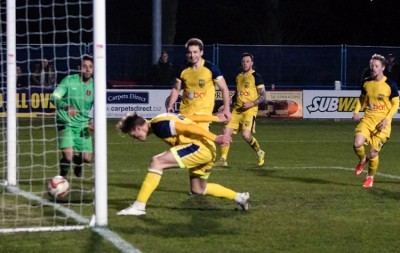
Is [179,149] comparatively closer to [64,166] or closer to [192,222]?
[192,222]

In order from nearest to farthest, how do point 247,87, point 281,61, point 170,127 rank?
point 170,127 → point 247,87 → point 281,61

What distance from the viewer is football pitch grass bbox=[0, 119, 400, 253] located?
900cm

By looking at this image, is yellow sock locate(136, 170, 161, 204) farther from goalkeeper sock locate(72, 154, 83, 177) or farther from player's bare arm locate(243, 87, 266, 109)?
player's bare arm locate(243, 87, 266, 109)

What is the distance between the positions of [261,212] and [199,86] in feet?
10.2

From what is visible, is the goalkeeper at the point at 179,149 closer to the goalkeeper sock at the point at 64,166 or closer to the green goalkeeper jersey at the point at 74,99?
the green goalkeeper jersey at the point at 74,99

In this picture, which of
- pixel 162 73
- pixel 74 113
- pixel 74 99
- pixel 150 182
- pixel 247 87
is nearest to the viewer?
pixel 150 182

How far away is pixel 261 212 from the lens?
10977 mm

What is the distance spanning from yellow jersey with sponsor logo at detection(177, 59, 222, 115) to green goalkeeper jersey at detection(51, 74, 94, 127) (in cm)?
141

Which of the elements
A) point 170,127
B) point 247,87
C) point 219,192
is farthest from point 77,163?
point 247,87

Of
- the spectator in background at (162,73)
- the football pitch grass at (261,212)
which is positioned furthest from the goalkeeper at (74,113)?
the spectator in background at (162,73)

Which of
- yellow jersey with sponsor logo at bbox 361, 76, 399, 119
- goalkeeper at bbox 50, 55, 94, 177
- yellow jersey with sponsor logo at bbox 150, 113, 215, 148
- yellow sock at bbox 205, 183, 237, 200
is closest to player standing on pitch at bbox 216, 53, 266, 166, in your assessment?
yellow jersey with sponsor logo at bbox 361, 76, 399, 119

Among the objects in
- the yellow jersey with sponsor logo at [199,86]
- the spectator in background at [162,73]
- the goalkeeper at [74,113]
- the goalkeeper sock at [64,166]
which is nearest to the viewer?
the goalkeeper at [74,113]

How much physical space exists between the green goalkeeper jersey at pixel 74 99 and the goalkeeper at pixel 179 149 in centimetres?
259

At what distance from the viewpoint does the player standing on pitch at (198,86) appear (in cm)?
1332
